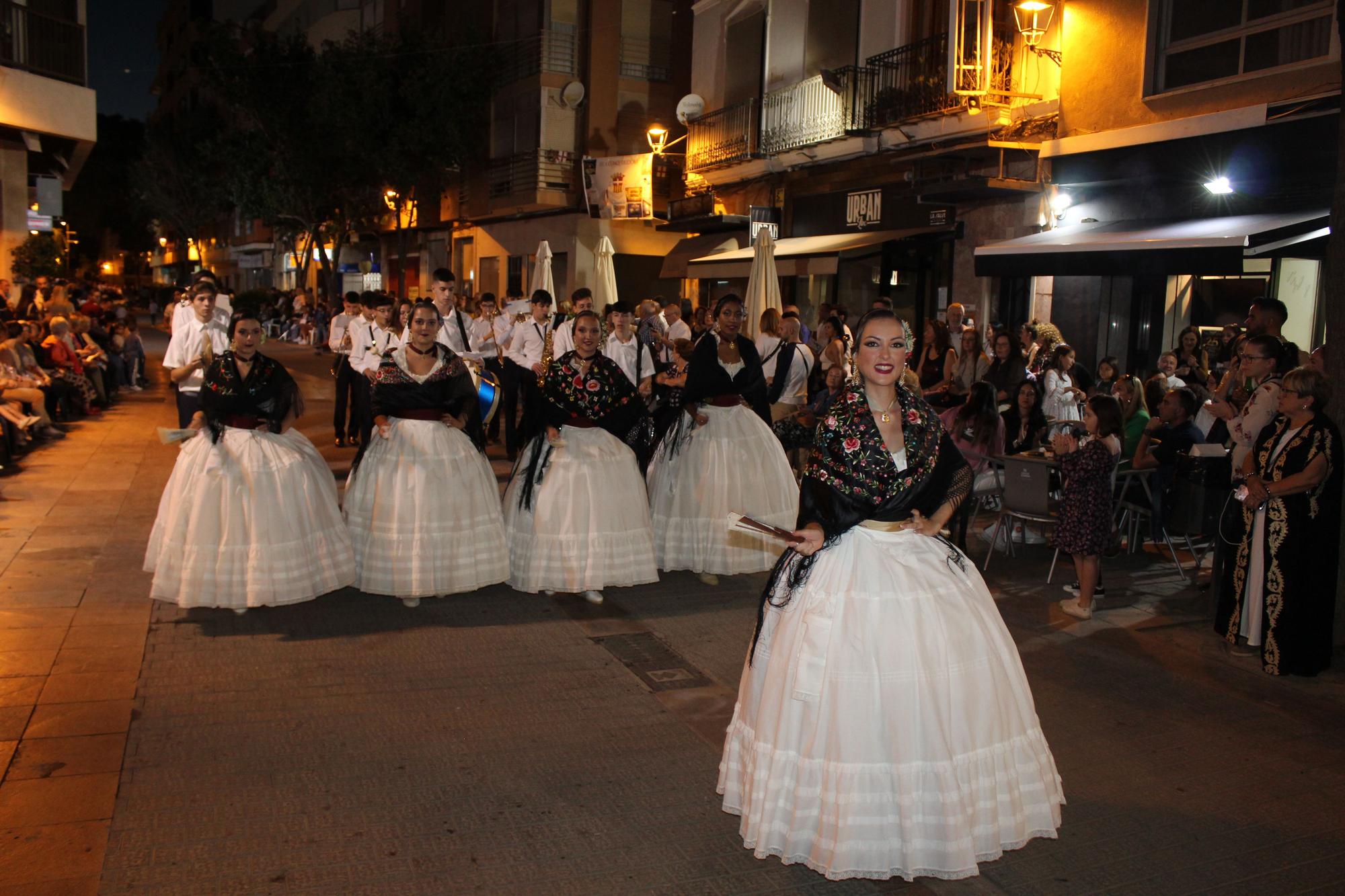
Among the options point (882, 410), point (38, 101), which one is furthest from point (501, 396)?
point (38, 101)

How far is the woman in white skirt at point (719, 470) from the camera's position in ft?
27.4

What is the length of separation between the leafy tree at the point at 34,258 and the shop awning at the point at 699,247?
13.1 m

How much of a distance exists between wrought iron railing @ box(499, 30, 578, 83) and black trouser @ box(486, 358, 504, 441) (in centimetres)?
1830

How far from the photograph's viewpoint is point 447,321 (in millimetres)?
12391

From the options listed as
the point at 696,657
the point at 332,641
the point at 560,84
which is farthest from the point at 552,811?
the point at 560,84

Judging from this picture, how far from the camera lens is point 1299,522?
646cm

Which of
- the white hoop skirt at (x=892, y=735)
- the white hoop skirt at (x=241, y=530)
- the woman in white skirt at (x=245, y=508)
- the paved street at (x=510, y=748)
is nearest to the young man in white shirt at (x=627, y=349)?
the paved street at (x=510, y=748)

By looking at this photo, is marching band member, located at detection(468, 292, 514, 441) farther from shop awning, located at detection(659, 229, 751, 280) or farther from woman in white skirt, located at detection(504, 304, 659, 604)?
shop awning, located at detection(659, 229, 751, 280)

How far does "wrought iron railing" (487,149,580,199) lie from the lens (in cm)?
3128

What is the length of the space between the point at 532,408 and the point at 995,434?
164 inches

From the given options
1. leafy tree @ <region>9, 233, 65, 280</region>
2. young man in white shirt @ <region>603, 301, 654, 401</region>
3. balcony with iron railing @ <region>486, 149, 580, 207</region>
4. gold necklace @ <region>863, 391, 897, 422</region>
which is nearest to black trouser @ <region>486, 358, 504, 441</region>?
young man in white shirt @ <region>603, 301, 654, 401</region>

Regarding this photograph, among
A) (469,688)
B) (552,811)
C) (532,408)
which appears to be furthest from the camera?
(532,408)

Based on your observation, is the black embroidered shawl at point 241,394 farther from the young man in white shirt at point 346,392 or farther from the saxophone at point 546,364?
the young man in white shirt at point 346,392

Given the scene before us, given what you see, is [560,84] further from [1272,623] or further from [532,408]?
[1272,623]
